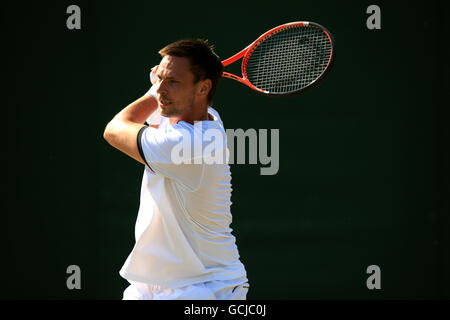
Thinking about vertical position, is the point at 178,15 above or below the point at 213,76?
above

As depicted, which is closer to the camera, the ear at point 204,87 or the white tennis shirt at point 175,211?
the white tennis shirt at point 175,211

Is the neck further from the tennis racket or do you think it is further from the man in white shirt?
→ the tennis racket

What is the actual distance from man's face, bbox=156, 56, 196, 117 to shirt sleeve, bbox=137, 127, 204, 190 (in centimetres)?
→ 11

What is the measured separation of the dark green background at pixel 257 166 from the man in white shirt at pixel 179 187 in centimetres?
177

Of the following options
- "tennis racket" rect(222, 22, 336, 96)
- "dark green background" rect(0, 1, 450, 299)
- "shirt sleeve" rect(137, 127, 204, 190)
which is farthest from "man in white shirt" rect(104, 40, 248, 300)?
"dark green background" rect(0, 1, 450, 299)

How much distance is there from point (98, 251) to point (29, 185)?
1.93ft

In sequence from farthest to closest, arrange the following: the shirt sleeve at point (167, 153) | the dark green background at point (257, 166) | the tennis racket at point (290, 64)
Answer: the dark green background at point (257, 166)
the tennis racket at point (290, 64)
the shirt sleeve at point (167, 153)

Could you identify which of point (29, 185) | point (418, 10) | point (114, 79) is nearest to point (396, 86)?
point (418, 10)

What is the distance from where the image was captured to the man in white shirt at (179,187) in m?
2.23

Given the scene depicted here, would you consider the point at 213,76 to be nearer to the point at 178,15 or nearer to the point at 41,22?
the point at 178,15

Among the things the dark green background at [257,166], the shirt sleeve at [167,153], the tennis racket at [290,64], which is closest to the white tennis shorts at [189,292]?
the shirt sleeve at [167,153]

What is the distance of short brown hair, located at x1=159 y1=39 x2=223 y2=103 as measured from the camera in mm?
2348

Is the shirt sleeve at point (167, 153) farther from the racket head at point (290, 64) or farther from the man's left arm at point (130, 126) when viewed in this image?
the racket head at point (290, 64)

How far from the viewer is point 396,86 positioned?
4168 millimetres
